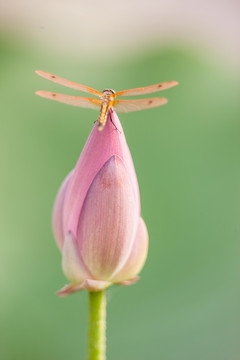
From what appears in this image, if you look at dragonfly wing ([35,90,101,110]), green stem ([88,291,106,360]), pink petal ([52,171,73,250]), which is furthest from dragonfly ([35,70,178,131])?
green stem ([88,291,106,360])

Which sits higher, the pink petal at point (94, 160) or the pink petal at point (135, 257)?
the pink petal at point (94, 160)

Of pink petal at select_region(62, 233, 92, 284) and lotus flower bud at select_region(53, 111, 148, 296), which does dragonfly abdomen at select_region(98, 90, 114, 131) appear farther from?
pink petal at select_region(62, 233, 92, 284)

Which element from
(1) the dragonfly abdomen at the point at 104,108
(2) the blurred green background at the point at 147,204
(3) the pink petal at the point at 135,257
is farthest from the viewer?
(2) the blurred green background at the point at 147,204

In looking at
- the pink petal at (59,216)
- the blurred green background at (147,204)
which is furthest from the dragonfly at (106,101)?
the blurred green background at (147,204)

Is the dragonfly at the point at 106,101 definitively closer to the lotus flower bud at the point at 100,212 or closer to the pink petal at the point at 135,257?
the lotus flower bud at the point at 100,212

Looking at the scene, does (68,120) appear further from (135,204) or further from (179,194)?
(135,204)

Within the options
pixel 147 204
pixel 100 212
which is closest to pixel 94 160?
pixel 100 212
